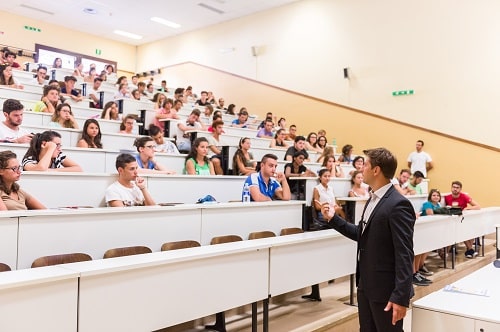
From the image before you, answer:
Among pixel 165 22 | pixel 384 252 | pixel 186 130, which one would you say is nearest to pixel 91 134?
pixel 186 130

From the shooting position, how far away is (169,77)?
12828 millimetres

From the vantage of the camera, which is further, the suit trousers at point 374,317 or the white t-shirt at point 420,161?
the white t-shirt at point 420,161

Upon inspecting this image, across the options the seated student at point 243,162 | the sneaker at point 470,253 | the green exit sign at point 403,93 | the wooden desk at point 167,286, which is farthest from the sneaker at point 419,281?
the green exit sign at point 403,93

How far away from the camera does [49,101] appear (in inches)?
214

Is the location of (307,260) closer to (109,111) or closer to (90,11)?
(109,111)

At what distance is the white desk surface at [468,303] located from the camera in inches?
69.9

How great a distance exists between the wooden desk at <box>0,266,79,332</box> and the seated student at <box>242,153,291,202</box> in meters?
Answer: 2.42

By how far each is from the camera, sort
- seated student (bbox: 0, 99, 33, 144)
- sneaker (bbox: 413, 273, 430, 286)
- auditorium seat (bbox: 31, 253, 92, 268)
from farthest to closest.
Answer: sneaker (bbox: 413, 273, 430, 286) → seated student (bbox: 0, 99, 33, 144) → auditorium seat (bbox: 31, 253, 92, 268)

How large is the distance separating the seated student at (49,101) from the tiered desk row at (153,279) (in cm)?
311

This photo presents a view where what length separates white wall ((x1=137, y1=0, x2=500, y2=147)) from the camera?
7426 mm

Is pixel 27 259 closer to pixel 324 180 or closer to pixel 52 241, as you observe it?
pixel 52 241

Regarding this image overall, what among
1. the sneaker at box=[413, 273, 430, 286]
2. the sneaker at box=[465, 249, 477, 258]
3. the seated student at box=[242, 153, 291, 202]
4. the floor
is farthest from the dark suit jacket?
the sneaker at box=[465, 249, 477, 258]

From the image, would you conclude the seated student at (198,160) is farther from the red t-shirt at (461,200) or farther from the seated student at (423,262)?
the red t-shirt at (461,200)

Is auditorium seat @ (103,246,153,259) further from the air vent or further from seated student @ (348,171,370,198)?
the air vent
